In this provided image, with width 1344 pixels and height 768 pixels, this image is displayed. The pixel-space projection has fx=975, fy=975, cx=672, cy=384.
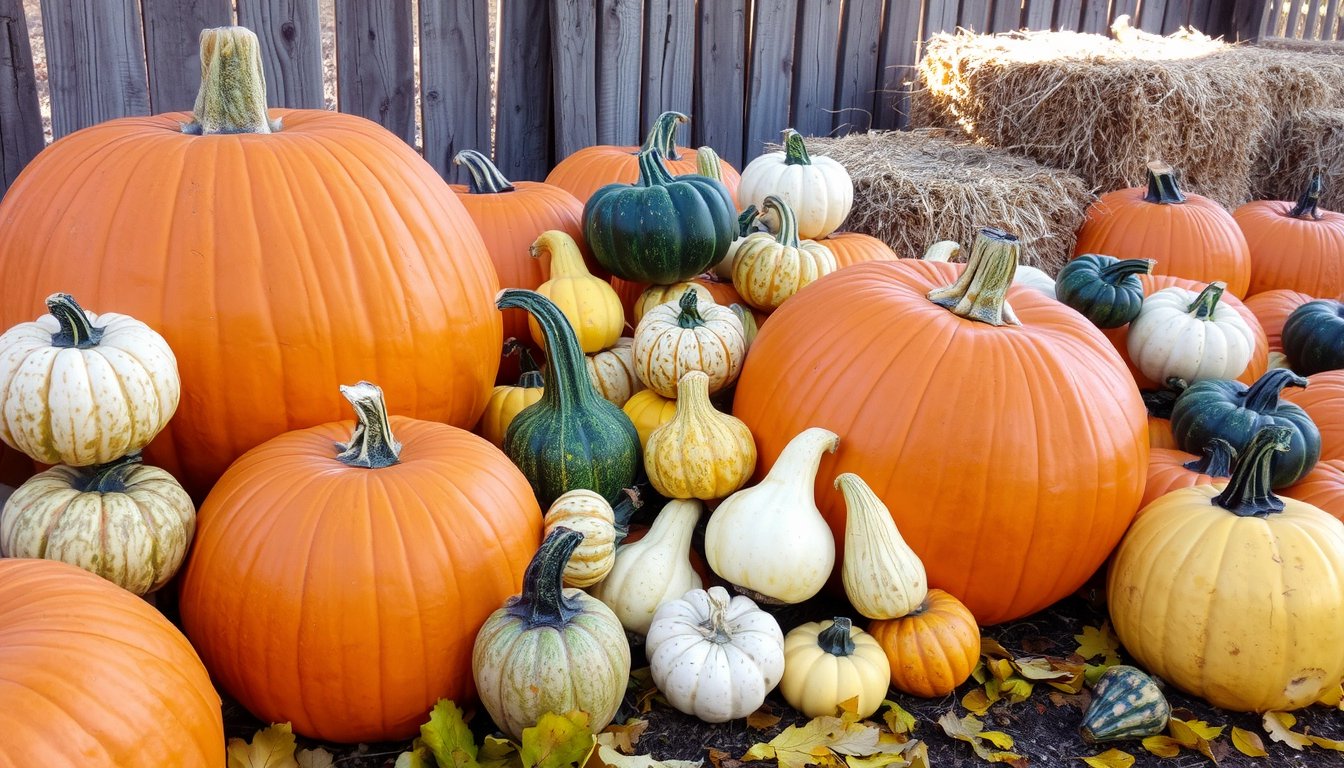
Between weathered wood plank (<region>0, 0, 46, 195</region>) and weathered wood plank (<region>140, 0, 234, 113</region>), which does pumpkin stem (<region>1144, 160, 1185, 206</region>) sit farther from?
weathered wood plank (<region>0, 0, 46, 195</region>)

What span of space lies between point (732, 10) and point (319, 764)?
174 inches

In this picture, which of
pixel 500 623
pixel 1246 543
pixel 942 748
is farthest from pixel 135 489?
pixel 1246 543

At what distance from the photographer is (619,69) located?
491cm

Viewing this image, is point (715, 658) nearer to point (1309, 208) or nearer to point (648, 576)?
point (648, 576)

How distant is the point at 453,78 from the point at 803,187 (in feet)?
5.73

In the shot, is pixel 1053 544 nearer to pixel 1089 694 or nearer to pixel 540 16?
pixel 1089 694

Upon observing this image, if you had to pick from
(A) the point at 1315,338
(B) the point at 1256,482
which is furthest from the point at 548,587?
(A) the point at 1315,338

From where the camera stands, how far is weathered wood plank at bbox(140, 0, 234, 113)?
362cm

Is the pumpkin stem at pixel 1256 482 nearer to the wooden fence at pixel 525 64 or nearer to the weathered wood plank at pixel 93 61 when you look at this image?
the wooden fence at pixel 525 64

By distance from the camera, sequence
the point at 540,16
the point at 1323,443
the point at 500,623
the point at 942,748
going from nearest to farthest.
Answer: the point at 500,623, the point at 942,748, the point at 1323,443, the point at 540,16

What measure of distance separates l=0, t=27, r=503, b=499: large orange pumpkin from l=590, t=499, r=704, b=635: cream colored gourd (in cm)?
72

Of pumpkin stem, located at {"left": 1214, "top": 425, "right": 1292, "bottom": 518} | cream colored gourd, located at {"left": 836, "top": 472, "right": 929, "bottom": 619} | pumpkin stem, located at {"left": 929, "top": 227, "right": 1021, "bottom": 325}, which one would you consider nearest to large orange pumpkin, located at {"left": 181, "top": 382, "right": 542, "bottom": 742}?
cream colored gourd, located at {"left": 836, "top": 472, "right": 929, "bottom": 619}

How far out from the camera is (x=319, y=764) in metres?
2.18

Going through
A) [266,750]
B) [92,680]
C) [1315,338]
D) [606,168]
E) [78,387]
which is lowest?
[266,750]
